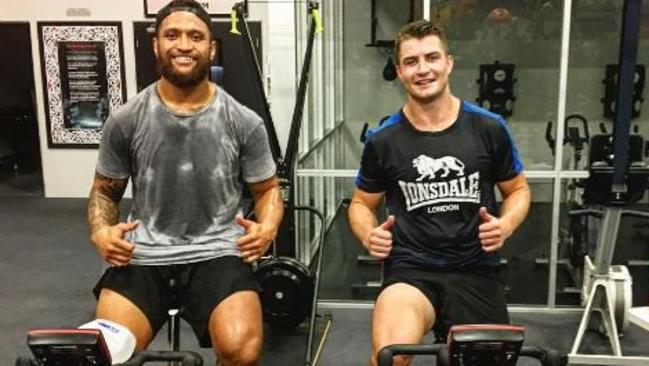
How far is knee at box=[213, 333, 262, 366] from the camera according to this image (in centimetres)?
203

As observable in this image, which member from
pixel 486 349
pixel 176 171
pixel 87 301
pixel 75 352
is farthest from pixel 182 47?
pixel 87 301

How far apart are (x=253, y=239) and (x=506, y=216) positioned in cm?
82

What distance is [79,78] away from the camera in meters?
6.35

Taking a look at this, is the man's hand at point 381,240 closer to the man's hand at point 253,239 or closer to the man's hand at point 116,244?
the man's hand at point 253,239

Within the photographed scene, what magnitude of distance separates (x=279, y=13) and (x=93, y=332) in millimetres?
2726

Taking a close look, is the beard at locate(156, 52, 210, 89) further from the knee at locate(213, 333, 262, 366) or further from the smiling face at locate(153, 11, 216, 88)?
the knee at locate(213, 333, 262, 366)

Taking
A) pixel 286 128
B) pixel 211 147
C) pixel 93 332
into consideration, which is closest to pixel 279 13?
pixel 286 128

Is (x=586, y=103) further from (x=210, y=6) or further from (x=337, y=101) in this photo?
(x=210, y=6)

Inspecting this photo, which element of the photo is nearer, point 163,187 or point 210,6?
point 163,187

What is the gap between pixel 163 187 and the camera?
2.21 meters

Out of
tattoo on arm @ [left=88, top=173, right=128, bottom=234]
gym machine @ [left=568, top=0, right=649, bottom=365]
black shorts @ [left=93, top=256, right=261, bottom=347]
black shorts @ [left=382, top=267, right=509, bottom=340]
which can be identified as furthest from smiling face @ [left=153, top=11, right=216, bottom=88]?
gym machine @ [left=568, top=0, right=649, bottom=365]

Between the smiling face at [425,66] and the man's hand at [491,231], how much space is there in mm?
413

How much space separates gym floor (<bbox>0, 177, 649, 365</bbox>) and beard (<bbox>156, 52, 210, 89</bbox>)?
1.57 meters

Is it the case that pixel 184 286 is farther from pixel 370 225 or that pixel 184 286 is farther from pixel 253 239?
pixel 370 225
